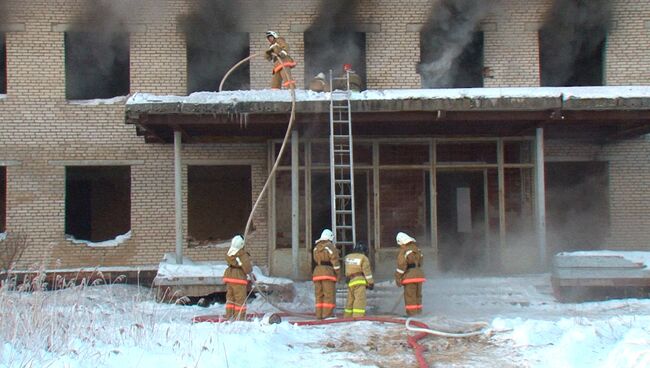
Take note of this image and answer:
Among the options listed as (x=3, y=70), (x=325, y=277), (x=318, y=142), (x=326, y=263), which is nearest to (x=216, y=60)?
(x=318, y=142)

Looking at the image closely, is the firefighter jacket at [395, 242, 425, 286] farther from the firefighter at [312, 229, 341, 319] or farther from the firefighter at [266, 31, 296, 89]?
the firefighter at [266, 31, 296, 89]

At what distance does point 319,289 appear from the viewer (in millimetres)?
9281

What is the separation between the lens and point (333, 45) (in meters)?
14.7

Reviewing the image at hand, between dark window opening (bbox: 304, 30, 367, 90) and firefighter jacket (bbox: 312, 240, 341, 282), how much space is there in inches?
244

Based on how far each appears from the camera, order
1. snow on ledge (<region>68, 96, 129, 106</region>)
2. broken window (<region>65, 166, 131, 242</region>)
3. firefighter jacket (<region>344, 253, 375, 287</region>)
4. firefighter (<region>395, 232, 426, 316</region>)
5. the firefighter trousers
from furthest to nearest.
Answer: broken window (<region>65, 166, 131, 242</region>) → snow on ledge (<region>68, 96, 129, 106</region>) → firefighter (<region>395, 232, 426, 316</region>) → firefighter jacket (<region>344, 253, 375, 287</region>) → the firefighter trousers

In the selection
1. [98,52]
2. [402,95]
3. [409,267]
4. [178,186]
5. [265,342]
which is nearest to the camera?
[265,342]

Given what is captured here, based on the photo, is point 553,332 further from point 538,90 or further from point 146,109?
point 146,109

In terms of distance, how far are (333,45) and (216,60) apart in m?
2.65

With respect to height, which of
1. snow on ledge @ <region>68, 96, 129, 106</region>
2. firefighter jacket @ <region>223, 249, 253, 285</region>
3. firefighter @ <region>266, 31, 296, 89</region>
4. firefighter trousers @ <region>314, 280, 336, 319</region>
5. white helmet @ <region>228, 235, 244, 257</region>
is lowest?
firefighter trousers @ <region>314, 280, 336, 319</region>

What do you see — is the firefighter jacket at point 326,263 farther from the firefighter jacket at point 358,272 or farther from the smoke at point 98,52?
the smoke at point 98,52

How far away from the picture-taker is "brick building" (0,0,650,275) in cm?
1311

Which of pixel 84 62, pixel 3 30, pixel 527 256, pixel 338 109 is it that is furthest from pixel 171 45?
pixel 527 256

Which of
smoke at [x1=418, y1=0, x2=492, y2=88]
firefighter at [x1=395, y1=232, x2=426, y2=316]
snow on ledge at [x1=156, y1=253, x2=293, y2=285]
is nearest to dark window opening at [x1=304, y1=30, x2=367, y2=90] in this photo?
smoke at [x1=418, y1=0, x2=492, y2=88]

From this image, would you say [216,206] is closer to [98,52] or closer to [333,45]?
[98,52]
